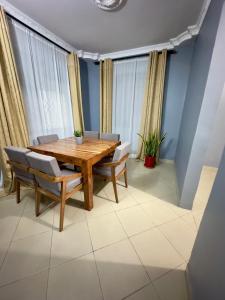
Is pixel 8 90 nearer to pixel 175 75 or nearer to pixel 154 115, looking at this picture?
pixel 154 115

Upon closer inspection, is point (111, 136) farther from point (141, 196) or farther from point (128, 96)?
point (128, 96)

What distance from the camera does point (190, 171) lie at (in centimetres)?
159

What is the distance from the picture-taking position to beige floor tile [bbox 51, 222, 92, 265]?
46.5 inches

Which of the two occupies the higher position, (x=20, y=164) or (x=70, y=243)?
(x=20, y=164)

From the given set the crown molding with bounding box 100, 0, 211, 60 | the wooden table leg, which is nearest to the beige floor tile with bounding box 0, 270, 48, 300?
the wooden table leg

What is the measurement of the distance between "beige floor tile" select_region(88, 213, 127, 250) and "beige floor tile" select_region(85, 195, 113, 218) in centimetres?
7

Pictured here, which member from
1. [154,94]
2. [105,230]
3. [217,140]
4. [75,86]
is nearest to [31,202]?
[105,230]

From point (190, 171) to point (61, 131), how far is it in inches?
107

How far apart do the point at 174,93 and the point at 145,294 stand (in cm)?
329

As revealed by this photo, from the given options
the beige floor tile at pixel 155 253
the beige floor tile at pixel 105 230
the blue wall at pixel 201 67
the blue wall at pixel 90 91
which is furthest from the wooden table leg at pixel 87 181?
the blue wall at pixel 90 91

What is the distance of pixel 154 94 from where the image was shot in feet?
9.78

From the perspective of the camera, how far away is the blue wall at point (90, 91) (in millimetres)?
3555

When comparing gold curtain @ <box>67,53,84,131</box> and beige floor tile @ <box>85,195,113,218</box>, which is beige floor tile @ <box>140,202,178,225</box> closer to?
beige floor tile @ <box>85,195,113,218</box>

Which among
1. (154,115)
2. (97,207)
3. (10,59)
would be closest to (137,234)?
(97,207)
